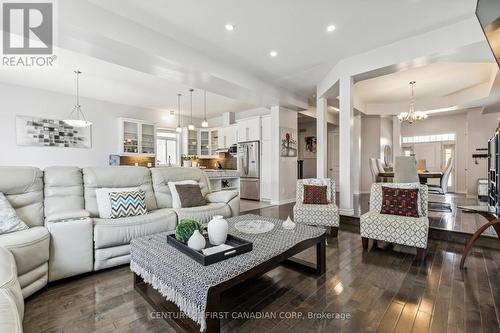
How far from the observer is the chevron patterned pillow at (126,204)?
2.65 metres

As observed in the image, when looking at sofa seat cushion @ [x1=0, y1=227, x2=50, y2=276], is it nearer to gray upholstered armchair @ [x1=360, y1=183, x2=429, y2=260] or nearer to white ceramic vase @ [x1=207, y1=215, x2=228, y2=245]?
white ceramic vase @ [x1=207, y1=215, x2=228, y2=245]

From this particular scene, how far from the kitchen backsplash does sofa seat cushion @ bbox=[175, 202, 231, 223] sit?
4.61m

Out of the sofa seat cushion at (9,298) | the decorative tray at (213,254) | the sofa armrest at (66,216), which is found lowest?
the sofa seat cushion at (9,298)

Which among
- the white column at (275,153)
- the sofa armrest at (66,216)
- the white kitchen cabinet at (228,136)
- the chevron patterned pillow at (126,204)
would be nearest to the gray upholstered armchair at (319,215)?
the chevron patterned pillow at (126,204)

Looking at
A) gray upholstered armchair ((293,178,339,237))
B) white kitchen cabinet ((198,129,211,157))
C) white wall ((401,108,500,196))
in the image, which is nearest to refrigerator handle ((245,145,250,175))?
→ white kitchen cabinet ((198,129,211,157))

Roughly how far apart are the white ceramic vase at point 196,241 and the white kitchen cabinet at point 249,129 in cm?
513

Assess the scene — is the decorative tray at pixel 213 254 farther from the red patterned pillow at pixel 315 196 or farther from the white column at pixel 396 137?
the white column at pixel 396 137

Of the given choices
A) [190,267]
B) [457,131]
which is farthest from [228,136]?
[457,131]

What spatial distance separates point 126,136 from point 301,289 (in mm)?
6158

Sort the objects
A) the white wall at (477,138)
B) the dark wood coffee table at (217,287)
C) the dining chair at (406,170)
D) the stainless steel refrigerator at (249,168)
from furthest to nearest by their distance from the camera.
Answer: the stainless steel refrigerator at (249,168), the white wall at (477,138), the dining chair at (406,170), the dark wood coffee table at (217,287)

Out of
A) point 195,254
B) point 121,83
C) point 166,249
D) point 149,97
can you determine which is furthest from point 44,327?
point 149,97

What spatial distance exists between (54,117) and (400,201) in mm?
7118

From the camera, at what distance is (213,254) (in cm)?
154

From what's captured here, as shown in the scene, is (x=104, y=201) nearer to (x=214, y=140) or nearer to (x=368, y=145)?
(x=214, y=140)
